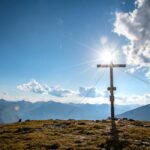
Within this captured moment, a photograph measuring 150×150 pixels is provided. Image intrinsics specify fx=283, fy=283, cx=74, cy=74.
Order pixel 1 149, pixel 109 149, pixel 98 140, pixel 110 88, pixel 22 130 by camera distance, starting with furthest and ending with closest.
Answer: pixel 22 130 < pixel 110 88 < pixel 98 140 < pixel 1 149 < pixel 109 149

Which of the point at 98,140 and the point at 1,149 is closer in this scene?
the point at 1,149

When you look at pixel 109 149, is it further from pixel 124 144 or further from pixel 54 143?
pixel 54 143

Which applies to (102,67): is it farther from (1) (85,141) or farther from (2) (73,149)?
(2) (73,149)

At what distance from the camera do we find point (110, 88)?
154ft

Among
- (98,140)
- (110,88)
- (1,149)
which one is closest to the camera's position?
(1,149)

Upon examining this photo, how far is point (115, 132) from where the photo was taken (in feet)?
146

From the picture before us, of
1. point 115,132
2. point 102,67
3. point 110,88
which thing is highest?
point 102,67

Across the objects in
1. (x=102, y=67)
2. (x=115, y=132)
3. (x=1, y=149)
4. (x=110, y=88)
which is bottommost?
(x=1, y=149)

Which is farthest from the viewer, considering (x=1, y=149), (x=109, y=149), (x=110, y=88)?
(x=110, y=88)

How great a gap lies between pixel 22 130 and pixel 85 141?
2043cm

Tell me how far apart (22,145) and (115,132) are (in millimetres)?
15000

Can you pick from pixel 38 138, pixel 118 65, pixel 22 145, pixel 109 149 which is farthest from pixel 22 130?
pixel 109 149

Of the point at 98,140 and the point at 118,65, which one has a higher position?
the point at 118,65

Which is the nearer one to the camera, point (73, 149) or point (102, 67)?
point (73, 149)
